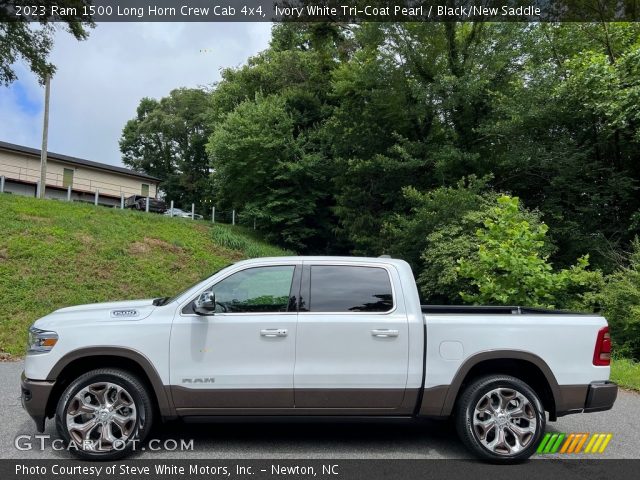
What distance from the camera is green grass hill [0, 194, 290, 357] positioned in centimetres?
1239

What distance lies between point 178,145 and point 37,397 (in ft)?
197

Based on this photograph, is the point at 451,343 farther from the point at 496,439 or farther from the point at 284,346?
the point at 284,346

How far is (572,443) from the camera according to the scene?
5.02 m

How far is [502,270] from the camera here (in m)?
9.84

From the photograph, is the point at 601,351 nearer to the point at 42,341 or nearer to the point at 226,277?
the point at 226,277

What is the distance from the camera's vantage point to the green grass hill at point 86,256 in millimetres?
12391

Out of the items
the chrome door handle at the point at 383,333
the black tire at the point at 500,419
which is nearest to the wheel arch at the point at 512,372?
the black tire at the point at 500,419

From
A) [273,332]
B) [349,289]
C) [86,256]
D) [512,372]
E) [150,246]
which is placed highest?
[150,246]

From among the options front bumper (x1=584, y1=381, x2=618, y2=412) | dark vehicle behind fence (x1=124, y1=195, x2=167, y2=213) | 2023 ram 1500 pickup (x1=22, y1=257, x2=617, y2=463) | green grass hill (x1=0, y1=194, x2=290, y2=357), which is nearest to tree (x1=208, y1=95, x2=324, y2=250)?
green grass hill (x1=0, y1=194, x2=290, y2=357)

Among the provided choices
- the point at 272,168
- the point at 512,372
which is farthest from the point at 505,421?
the point at 272,168

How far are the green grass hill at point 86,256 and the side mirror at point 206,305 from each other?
7041 millimetres

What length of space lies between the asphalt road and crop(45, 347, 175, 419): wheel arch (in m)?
0.46

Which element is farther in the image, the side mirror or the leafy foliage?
the leafy foliage

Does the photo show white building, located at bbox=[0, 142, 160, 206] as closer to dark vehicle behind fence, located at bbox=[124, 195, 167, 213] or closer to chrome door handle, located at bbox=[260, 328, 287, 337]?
dark vehicle behind fence, located at bbox=[124, 195, 167, 213]
